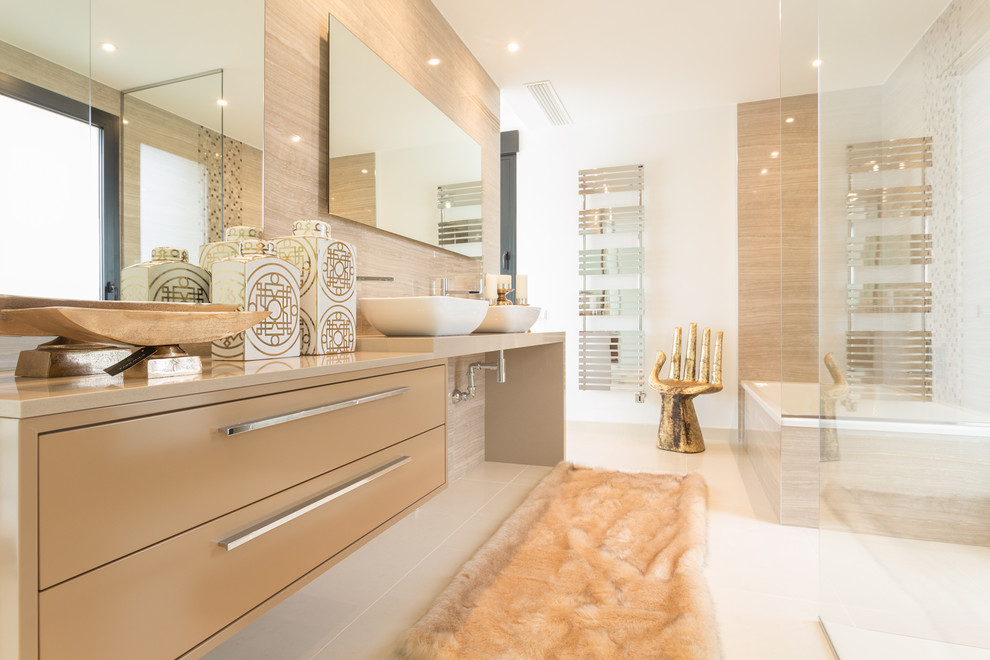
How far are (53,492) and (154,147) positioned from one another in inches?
36.5

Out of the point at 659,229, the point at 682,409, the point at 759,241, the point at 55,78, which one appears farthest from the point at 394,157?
the point at 759,241

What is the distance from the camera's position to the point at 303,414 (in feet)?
3.09

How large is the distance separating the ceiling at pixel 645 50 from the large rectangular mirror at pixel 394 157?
562 millimetres

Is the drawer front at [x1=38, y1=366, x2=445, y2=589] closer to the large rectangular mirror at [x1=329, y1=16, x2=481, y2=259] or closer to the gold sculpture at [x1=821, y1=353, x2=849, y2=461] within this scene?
the large rectangular mirror at [x1=329, y1=16, x2=481, y2=259]

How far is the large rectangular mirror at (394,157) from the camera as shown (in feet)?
6.25

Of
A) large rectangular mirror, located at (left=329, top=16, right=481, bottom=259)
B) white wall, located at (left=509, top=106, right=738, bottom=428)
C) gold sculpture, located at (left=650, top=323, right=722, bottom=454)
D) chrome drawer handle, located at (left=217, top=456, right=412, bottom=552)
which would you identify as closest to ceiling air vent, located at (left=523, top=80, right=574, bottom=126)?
white wall, located at (left=509, top=106, right=738, bottom=428)

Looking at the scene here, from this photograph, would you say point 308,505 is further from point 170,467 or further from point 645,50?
point 645,50

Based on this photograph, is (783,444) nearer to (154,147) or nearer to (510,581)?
(510,581)

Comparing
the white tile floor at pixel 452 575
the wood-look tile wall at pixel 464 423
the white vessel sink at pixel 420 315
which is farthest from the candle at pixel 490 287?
the white tile floor at pixel 452 575

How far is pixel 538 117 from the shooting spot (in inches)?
162

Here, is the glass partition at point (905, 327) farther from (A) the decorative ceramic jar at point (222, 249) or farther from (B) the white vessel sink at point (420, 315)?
(A) the decorative ceramic jar at point (222, 249)

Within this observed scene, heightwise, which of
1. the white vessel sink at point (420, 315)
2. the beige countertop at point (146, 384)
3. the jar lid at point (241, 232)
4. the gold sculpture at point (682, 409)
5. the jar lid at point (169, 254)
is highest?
the jar lid at point (241, 232)

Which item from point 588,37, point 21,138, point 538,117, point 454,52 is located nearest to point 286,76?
point 21,138

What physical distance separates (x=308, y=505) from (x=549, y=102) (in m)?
3.55
